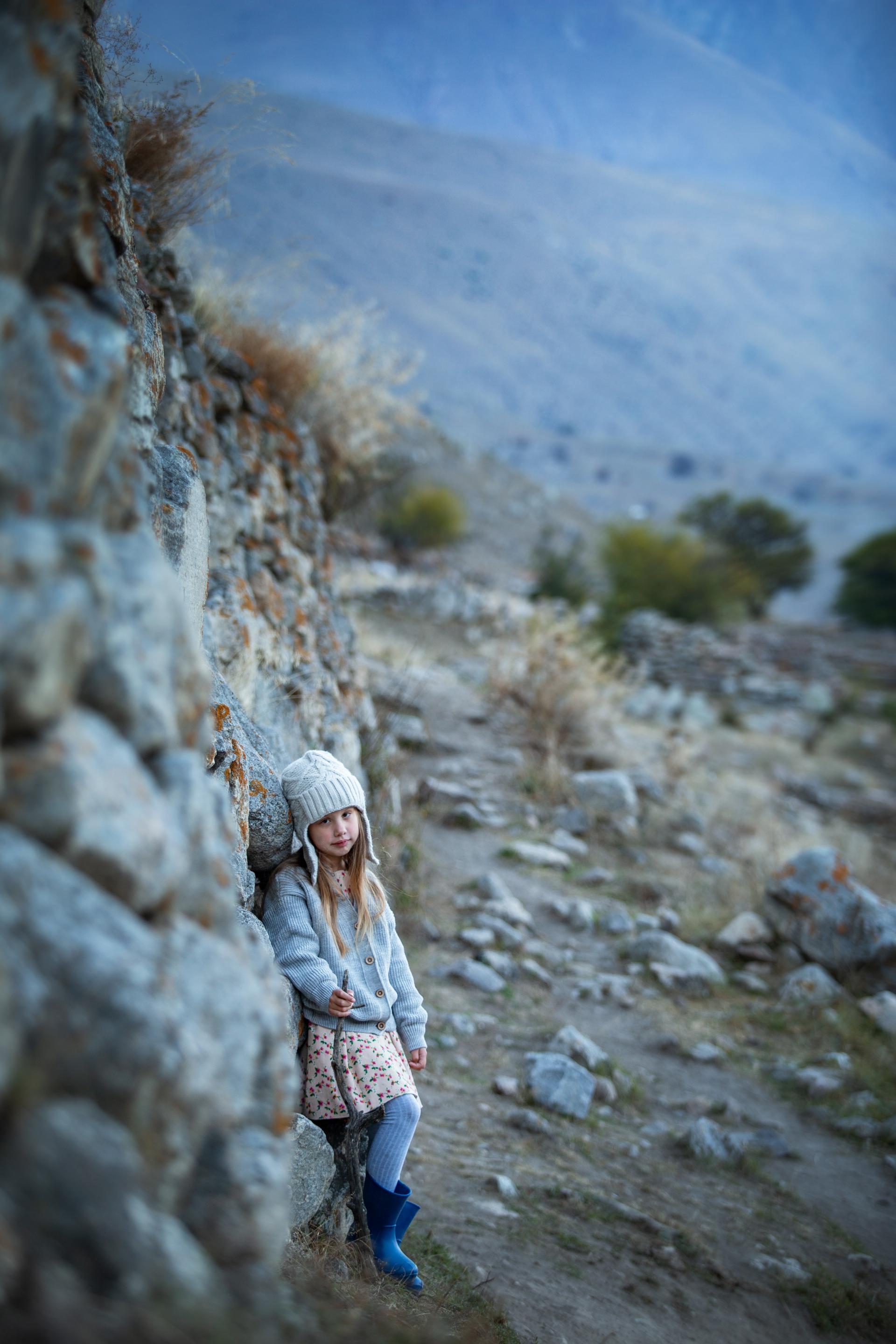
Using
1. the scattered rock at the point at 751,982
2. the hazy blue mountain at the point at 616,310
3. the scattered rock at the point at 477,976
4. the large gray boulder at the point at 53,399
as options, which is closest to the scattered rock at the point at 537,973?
the scattered rock at the point at 477,976

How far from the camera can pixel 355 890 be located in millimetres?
2543

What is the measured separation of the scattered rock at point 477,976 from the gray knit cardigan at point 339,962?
5.65 ft

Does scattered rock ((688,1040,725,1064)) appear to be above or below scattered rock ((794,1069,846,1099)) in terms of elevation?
below

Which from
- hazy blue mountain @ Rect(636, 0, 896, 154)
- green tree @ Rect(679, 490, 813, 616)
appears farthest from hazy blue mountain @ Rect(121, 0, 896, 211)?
green tree @ Rect(679, 490, 813, 616)

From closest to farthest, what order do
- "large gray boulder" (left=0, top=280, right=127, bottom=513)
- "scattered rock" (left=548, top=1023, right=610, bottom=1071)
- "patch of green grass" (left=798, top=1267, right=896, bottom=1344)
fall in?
"large gray boulder" (left=0, top=280, right=127, bottom=513), "patch of green grass" (left=798, top=1267, right=896, bottom=1344), "scattered rock" (left=548, top=1023, right=610, bottom=1071)

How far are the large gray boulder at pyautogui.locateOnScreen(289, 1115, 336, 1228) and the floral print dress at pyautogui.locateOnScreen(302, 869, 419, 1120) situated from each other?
8 centimetres

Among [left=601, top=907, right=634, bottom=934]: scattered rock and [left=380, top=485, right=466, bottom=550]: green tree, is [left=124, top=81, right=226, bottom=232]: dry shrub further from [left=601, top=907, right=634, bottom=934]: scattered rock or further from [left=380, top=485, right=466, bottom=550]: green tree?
[left=380, top=485, right=466, bottom=550]: green tree

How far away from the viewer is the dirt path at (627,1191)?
2475mm

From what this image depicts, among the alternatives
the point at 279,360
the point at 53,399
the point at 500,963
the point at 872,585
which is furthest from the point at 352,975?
the point at 872,585

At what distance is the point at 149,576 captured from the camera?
1.11 meters

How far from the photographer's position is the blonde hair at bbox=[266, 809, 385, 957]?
2459 mm

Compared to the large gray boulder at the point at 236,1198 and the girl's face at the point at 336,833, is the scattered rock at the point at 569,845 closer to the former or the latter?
the girl's face at the point at 336,833

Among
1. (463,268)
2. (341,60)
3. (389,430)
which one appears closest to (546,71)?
(341,60)

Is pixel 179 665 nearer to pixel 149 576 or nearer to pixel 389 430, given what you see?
pixel 149 576
